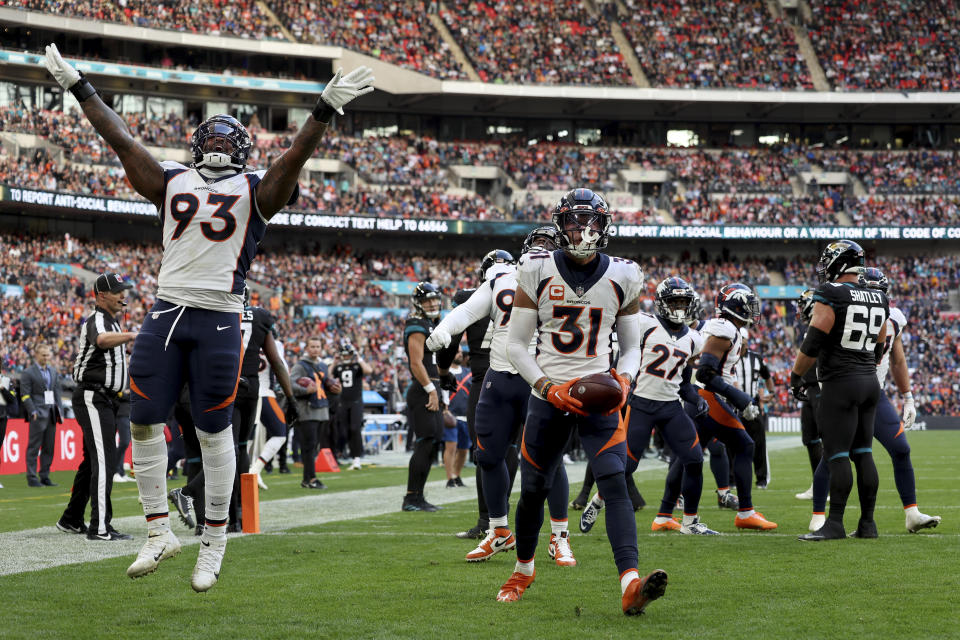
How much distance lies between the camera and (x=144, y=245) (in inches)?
1674

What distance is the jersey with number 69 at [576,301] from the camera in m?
5.62

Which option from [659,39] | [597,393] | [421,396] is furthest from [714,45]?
[597,393]

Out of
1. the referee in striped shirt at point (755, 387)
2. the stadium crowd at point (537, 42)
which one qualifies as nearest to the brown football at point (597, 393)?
the referee in striped shirt at point (755, 387)

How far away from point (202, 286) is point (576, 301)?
73.4 inches

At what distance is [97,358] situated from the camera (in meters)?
8.58

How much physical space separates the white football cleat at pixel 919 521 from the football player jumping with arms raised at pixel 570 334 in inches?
147

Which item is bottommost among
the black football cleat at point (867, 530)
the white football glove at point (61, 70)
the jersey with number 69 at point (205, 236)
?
the black football cleat at point (867, 530)

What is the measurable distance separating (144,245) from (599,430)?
39.4m

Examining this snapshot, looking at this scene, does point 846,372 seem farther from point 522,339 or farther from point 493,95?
point 493,95

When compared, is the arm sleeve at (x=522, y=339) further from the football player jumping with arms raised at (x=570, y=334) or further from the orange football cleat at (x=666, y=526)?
the orange football cleat at (x=666, y=526)

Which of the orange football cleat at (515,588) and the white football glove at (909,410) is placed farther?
the white football glove at (909,410)

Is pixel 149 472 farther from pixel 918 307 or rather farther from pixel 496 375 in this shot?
pixel 918 307

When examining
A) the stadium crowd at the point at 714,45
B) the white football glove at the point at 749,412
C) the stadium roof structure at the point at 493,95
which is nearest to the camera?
the white football glove at the point at 749,412

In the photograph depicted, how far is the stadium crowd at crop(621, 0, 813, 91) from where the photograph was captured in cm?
5006
